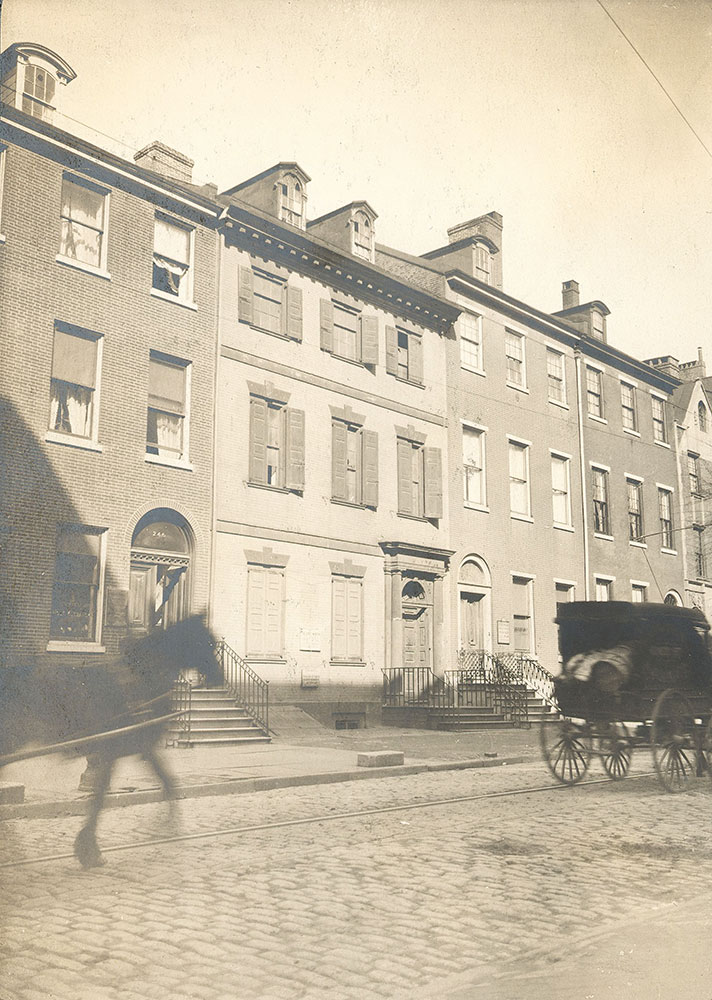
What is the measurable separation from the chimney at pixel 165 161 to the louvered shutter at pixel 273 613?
188 centimetres

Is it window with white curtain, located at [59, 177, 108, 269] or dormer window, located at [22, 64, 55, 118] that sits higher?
dormer window, located at [22, 64, 55, 118]

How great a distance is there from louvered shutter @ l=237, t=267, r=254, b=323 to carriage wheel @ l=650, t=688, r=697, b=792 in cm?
391

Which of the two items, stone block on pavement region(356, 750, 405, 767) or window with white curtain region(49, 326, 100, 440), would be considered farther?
stone block on pavement region(356, 750, 405, 767)

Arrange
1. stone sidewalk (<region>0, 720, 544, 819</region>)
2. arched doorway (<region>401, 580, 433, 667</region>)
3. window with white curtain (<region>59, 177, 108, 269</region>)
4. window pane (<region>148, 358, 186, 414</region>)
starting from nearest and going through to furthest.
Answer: stone sidewalk (<region>0, 720, 544, 819</region>)
window with white curtain (<region>59, 177, 108, 269</region>)
window pane (<region>148, 358, 186, 414</region>)
arched doorway (<region>401, 580, 433, 667</region>)

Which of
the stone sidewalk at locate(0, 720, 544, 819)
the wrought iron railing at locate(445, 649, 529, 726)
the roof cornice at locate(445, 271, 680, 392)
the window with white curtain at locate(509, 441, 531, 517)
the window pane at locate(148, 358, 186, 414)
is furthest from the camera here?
the roof cornice at locate(445, 271, 680, 392)

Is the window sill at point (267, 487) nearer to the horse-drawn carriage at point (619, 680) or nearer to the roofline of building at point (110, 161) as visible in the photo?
the roofline of building at point (110, 161)

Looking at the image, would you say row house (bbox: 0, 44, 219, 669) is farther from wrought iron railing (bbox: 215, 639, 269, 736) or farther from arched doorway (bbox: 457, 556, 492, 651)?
arched doorway (bbox: 457, 556, 492, 651)

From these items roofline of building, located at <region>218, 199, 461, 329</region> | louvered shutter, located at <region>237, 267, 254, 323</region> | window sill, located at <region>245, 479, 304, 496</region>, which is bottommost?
window sill, located at <region>245, 479, 304, 496</region>

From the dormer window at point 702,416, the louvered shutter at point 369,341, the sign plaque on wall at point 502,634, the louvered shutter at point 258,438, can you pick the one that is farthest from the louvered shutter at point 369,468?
the dormer window at point 702,416

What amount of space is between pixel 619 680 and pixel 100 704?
3785 mm

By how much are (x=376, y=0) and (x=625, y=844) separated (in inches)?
194

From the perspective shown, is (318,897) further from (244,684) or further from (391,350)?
(391,350)

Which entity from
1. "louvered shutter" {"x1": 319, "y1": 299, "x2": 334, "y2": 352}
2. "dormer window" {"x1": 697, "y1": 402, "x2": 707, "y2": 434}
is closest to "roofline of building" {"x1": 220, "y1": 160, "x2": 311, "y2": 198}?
"louvered shutter" {"x1": 319, "y1": 299, "x2": 334, "y2": 352}

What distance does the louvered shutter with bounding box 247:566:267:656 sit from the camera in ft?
12.6
